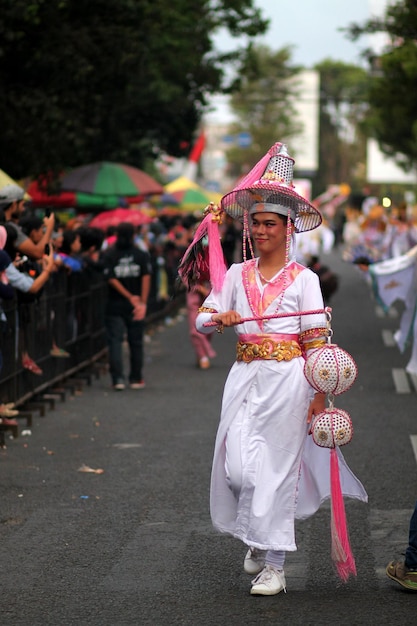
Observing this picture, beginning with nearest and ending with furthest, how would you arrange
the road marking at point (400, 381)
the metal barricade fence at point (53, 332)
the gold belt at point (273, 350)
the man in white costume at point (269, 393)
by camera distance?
1. the man in white costume at point (269, 393)
2. the gold belt at point (273, 350)
3. the metal barricade fence at point (53, 332)
4. the road marking at point (400, 381)

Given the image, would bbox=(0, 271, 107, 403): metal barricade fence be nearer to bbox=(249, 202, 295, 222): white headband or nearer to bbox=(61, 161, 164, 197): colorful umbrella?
bbox=(61, 161, 164, 197): colorful umbrella

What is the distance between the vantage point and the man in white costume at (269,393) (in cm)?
660

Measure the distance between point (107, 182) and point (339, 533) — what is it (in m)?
15.9

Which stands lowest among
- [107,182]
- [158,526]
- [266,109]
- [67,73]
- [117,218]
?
[158,526]

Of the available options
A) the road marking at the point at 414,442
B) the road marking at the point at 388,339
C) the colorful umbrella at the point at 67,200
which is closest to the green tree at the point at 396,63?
the road marking at the point at 388,339

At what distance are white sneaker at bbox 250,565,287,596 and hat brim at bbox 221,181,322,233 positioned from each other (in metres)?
1.66

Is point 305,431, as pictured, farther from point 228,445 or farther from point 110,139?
point 110,139

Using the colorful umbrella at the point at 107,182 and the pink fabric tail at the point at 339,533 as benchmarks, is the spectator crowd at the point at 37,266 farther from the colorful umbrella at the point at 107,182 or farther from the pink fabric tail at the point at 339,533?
the colorful umbrella at the point at 107,182

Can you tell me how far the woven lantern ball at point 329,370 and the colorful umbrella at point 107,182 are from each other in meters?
15.4

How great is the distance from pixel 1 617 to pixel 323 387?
1.74 m

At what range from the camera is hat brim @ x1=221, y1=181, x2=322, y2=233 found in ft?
22.0


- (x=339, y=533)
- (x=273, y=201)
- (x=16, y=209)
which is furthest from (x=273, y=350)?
(x=16, y=209)

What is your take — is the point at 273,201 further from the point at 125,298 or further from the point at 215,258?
the point at 125,298

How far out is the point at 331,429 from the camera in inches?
255
